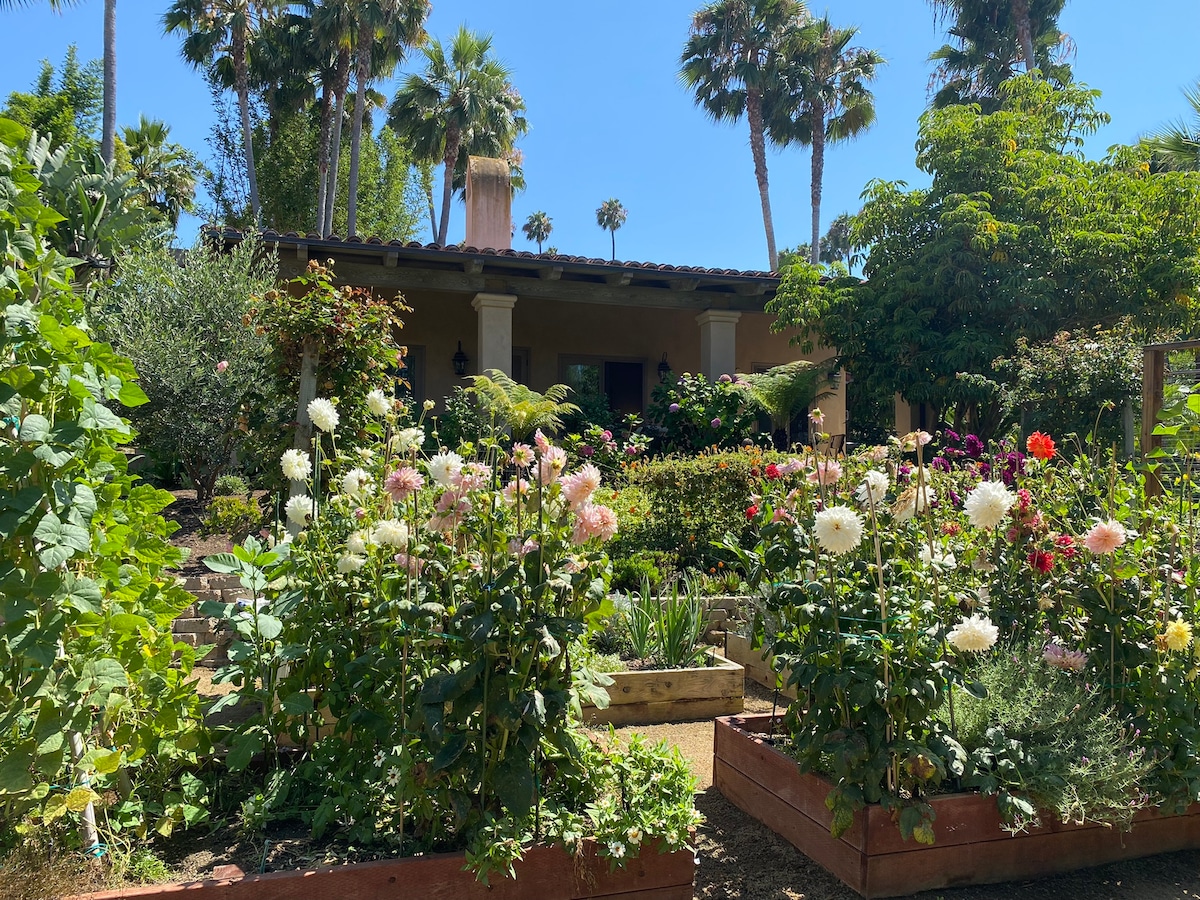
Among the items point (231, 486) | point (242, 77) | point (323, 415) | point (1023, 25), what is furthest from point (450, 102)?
point (323, 415)

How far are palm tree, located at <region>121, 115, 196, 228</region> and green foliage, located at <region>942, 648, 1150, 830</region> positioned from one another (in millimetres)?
23020

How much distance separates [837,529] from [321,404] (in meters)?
1.78

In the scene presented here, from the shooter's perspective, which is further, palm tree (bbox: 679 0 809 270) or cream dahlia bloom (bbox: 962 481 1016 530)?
palm tree (bbox: 679 0 809 270)

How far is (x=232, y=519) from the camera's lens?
6.83 metres

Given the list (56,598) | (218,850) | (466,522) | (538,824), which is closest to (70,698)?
(56,598)

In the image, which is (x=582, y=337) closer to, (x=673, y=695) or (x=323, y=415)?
(x=673, y=695)

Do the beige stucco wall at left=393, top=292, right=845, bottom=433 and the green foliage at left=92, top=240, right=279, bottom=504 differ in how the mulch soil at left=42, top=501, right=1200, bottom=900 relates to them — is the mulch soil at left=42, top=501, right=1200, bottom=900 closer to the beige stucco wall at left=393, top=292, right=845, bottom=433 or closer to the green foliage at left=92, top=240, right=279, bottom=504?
the green foliage at left=92, top=240, right=279, bottom=504

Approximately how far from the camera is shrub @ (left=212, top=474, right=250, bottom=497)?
7.68 metres

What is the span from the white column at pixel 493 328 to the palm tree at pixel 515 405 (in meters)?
0.41

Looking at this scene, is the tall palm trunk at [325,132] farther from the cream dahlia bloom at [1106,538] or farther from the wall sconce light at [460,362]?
the cream dahlia bloom at [1106,538]

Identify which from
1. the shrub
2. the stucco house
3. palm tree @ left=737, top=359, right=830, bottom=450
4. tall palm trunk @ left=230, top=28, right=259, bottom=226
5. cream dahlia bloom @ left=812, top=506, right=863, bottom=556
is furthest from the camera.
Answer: tall palm trunk @ left=230, top=28, right=259, bottom=226

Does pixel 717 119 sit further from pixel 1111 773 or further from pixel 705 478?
pixel 1111 773

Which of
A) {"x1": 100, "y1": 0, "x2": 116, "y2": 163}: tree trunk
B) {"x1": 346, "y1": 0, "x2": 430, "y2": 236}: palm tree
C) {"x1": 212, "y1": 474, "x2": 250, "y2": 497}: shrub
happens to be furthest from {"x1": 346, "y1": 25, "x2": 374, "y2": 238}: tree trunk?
{"x1": 212, "y1": 474, "x2": 250, "y2": 497}: shrub

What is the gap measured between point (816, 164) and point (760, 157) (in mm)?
1999
